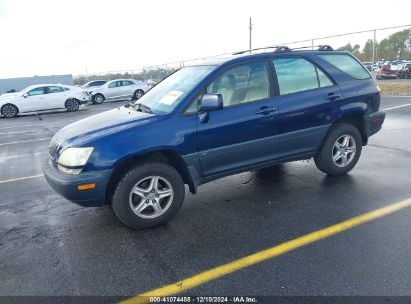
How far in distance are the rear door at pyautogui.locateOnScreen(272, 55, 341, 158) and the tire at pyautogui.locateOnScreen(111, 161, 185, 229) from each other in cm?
152

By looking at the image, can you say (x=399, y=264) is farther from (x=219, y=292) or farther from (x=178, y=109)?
(x=178, y=109)

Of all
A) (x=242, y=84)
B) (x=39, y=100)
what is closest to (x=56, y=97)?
(x=39, y=100)

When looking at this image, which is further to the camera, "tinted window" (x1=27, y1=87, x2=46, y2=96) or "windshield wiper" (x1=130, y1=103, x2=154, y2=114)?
"tinted window" (x1=27, y1=87, x2=46, y2=96)

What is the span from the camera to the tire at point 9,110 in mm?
17250

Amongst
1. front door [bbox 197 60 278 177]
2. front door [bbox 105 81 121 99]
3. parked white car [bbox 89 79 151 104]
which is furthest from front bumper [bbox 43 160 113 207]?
front door [bbox 105 81 121 99]

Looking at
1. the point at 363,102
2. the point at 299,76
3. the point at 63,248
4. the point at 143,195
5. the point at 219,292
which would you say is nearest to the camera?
the point at 219,292

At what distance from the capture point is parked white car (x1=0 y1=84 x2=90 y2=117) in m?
17.4

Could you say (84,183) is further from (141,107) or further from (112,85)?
(112,85)

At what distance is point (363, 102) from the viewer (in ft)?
16.7

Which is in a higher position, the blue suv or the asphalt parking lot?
the blue suv

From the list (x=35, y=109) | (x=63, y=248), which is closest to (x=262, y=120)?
(x=63, y=248)

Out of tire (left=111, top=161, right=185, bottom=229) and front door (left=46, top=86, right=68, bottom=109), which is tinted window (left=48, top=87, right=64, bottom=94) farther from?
tire (left=111, top=161, right=185, bottom=229)

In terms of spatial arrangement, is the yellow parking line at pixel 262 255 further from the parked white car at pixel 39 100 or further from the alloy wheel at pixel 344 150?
the parked white car at pixel 39 100

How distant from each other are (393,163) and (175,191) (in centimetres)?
389
